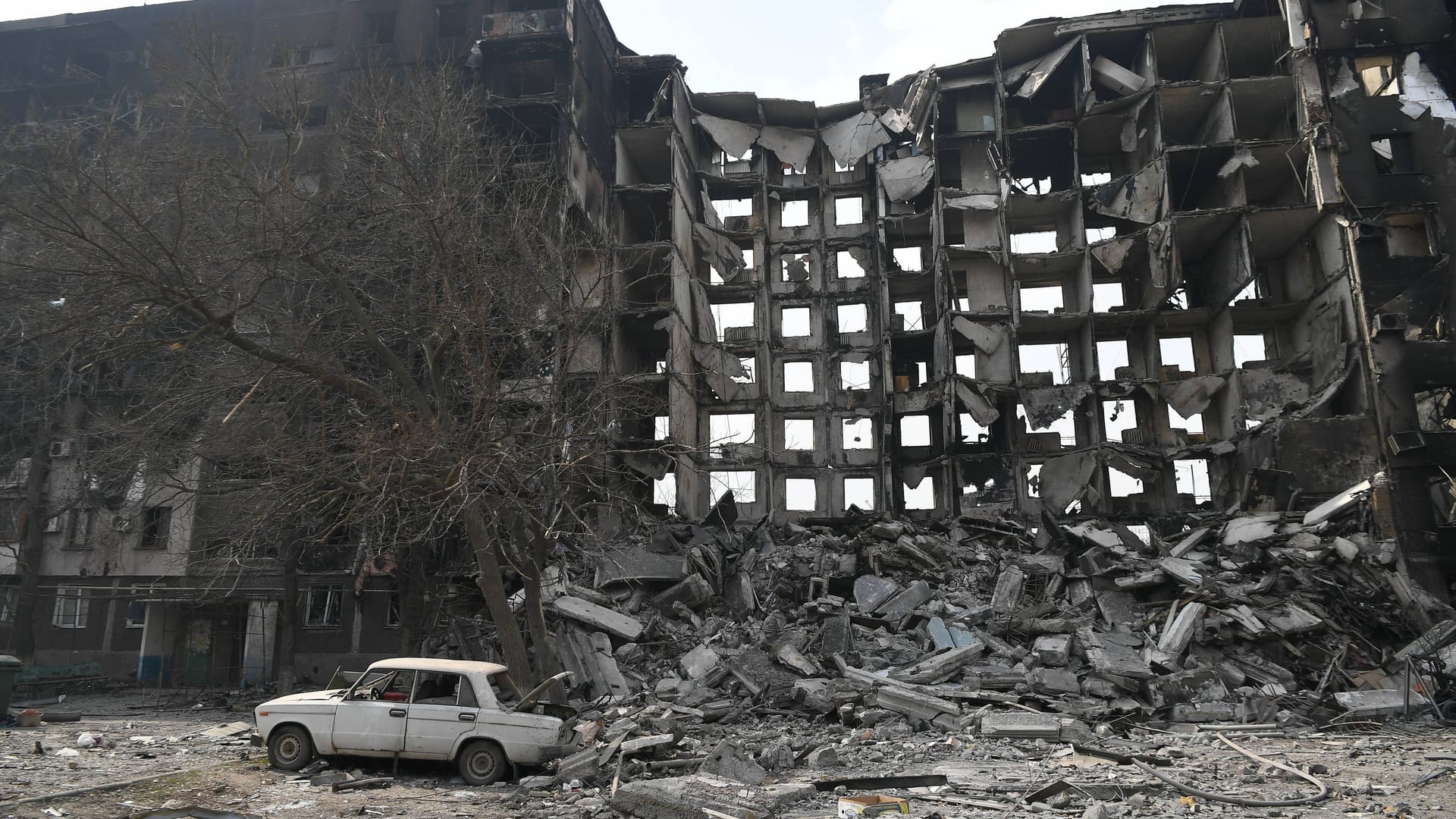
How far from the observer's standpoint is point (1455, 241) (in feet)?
79.3

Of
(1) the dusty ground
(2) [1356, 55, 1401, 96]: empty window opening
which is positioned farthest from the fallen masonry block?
(2) [1356, 55, 1401, 96]: empty window opening

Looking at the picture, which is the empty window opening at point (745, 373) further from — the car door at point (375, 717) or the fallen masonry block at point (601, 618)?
the car door at point (375, 717)

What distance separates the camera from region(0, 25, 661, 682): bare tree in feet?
37.3

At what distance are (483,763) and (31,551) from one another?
79.0 ft

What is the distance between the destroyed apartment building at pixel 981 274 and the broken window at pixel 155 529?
140 mm

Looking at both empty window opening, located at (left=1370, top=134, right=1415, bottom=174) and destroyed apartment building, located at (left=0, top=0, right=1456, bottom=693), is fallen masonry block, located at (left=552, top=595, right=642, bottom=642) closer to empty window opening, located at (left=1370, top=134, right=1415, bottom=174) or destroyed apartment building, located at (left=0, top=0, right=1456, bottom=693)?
destroyed apartment building, located at (left=0, top=0, right=1456, bottom=693)

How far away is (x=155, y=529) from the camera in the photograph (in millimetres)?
27984

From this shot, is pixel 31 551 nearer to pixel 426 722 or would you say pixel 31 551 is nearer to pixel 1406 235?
pixel 426 722

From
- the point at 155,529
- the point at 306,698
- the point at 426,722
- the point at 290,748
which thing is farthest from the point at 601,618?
the point at 155,529

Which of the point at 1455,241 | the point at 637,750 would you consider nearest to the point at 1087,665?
the point at 637,750

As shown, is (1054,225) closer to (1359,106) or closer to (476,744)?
(1359,106)

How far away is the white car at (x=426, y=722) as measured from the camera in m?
9.78

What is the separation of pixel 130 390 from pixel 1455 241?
38571 mm

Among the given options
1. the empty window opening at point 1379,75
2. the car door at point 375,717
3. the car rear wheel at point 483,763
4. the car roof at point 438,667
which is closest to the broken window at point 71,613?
the car door at point 375,717
